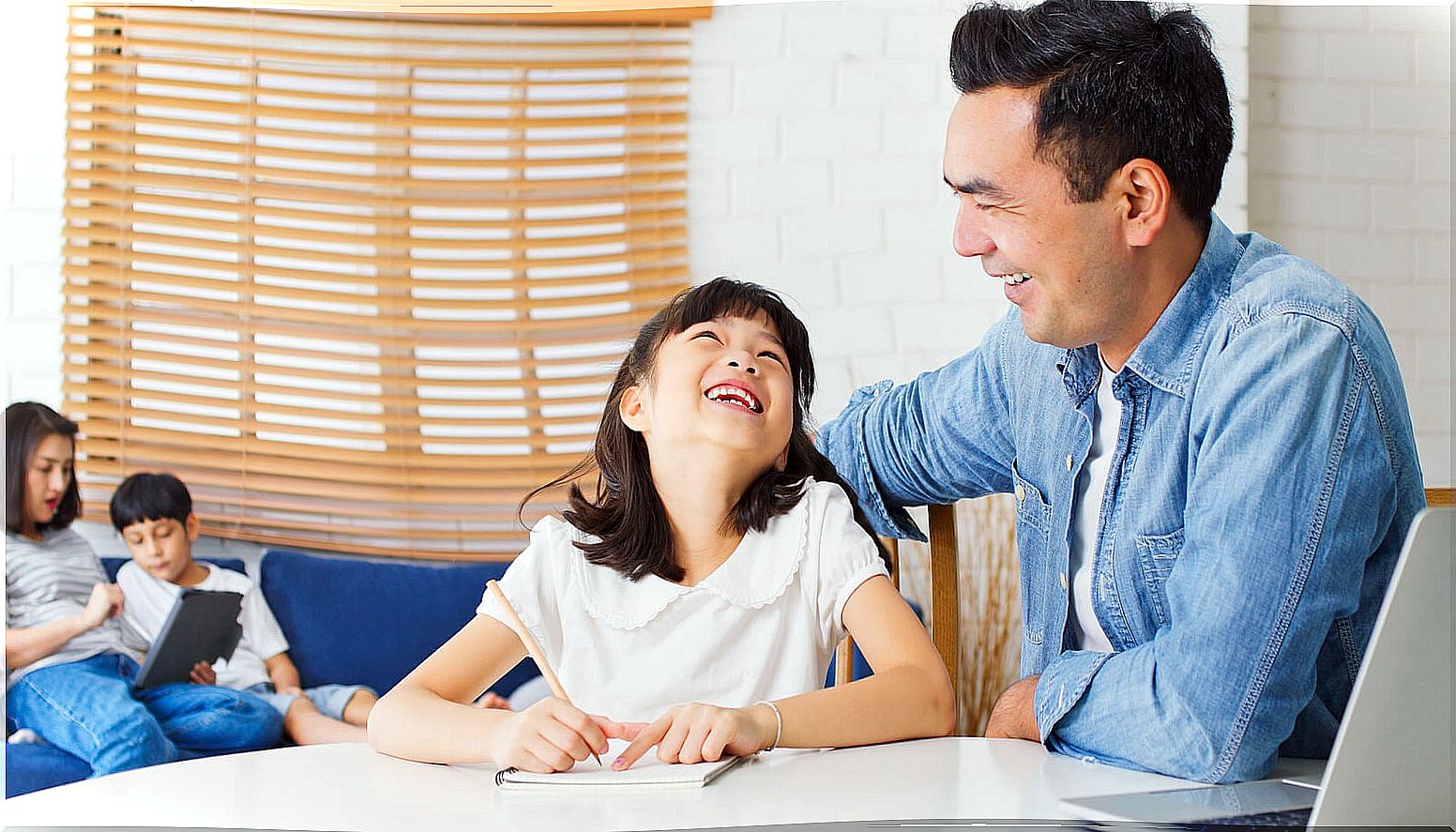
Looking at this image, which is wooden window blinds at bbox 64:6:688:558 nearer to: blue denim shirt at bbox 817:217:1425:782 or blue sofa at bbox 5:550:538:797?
blue sofa at bbox 5:550:538:797

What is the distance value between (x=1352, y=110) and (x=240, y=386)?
175 centimetres

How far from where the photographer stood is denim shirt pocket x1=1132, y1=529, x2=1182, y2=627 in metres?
0.91

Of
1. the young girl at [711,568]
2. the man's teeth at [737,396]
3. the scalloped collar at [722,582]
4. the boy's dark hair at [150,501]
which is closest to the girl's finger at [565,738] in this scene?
the young girl at [711,568]

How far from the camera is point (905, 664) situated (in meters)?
0.88

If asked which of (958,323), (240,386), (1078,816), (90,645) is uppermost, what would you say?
(958,323)

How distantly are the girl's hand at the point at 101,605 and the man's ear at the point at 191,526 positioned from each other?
0.41ft

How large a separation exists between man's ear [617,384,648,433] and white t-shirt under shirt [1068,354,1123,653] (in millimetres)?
384

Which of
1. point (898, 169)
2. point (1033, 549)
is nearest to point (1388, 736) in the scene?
point (1033, 549)

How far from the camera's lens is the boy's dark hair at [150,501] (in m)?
1.80

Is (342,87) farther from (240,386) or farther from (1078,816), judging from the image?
(1078,816)

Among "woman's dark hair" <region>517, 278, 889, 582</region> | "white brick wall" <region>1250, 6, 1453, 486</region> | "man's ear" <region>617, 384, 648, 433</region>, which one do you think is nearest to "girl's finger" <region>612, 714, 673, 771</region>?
"woman's dark hair" <region>517, 278, 889, 582</region>

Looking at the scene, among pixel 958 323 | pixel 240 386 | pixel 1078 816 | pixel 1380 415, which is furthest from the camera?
pixel 240 386

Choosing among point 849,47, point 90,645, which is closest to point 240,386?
point 90,645

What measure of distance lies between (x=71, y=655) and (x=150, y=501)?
257mm
